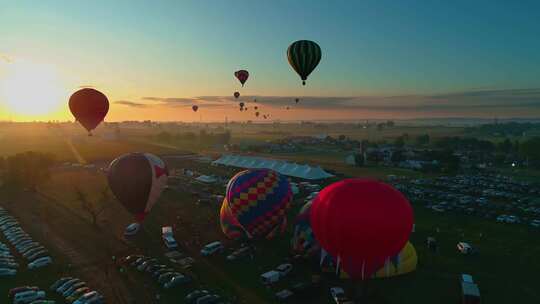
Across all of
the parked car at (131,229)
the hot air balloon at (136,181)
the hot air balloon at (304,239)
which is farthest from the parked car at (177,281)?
the parked car at (131,229)

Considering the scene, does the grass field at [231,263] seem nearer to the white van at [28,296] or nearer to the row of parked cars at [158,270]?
the row of parked cars at [158,270]

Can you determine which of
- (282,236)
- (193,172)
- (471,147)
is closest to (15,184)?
(193,172)

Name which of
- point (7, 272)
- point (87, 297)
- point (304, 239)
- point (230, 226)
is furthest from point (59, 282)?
point (304, 239)

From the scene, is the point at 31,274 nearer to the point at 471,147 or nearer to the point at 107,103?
the point at 107,103

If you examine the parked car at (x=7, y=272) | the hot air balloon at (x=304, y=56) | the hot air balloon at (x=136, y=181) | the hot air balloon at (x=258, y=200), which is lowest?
the parked car at (x=7, y=272)

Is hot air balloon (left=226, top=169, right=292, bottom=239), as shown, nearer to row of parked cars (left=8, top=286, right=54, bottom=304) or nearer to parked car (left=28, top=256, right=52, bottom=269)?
row of parked cars (left=8, top=286, right=54, bottom=304)

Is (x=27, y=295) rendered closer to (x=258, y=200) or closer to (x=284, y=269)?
(x=258, y=200)

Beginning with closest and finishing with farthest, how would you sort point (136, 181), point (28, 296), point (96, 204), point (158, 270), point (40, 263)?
1. point (28, 296)
2. point (158, 270)
3. point (40, 263)
4. point (136, 181)
5. point (96, 204)
